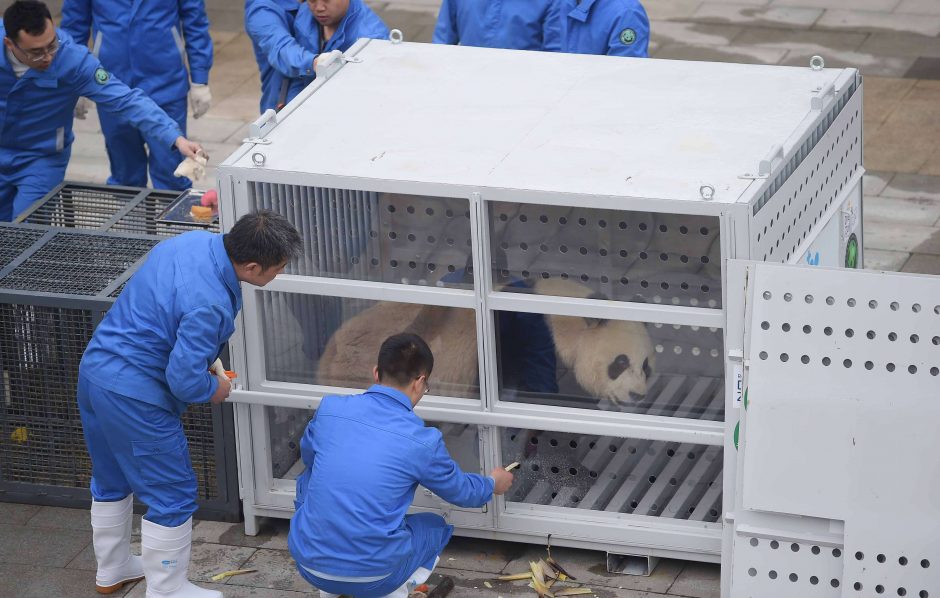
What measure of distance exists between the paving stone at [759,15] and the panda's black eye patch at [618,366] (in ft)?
21.9

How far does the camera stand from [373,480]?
4.45 meters

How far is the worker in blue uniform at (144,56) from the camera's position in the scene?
24.6 feet

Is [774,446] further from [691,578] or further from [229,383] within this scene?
[229,383]

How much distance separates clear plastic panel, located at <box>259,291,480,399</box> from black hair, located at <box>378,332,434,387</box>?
0.41 m

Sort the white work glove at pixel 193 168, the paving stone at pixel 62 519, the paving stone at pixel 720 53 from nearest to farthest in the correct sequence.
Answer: the paving stone at pixel 62 519 < the white work glove at pixel 193 168 < the paving stone at pixel 720 53

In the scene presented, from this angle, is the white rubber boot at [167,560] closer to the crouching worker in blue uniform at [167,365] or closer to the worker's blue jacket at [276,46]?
the crouching worker in blue uniform at [167,365]

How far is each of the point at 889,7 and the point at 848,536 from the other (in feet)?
26.4

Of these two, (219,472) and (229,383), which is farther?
(219,472)

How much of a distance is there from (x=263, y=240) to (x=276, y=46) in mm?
2599

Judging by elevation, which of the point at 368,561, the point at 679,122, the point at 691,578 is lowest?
the point at 691,578

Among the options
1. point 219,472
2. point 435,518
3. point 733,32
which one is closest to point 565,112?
point 435,518

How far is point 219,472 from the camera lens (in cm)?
541

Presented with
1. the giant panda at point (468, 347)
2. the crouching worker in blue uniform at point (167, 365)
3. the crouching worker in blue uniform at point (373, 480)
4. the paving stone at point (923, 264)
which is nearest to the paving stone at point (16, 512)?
the crouching worker in blue uniform at point (167, 365)

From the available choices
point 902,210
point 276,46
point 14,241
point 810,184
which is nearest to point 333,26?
point 276,46
